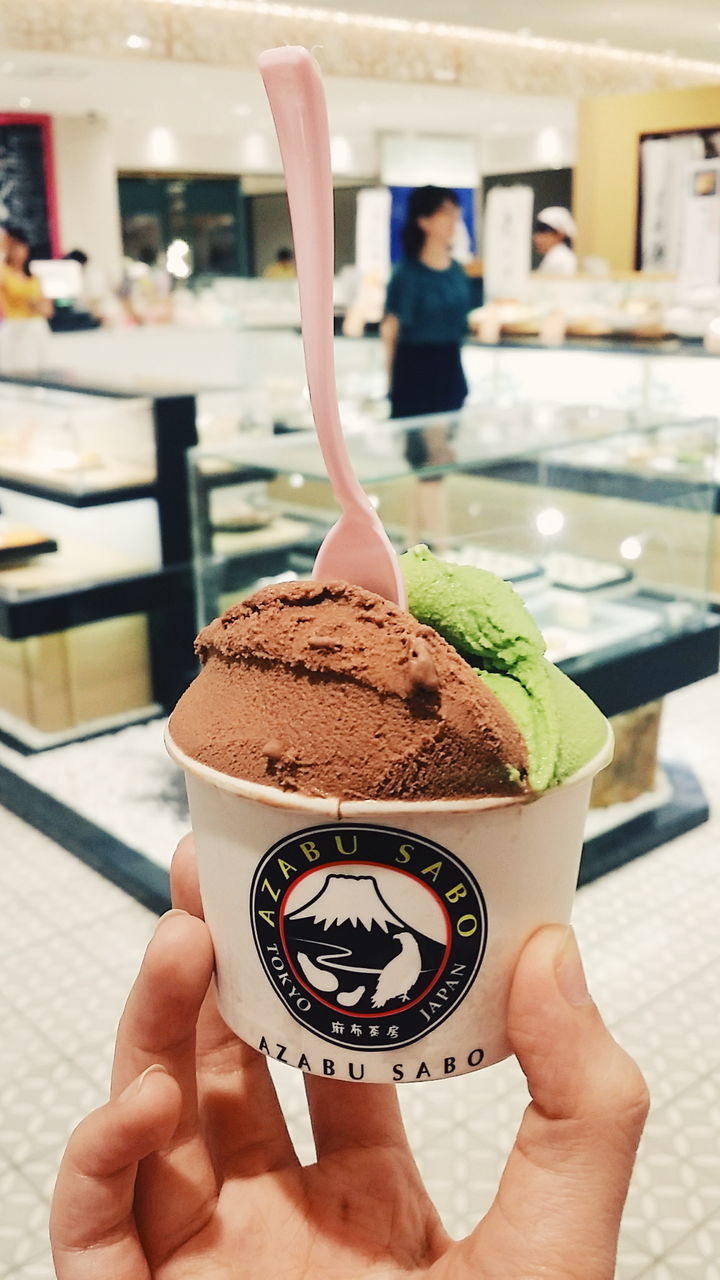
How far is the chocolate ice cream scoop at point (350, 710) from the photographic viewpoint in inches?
31.2

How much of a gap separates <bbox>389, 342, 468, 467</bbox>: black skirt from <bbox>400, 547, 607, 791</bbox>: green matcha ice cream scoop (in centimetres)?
379

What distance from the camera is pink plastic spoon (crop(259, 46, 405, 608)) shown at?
0.74 metres

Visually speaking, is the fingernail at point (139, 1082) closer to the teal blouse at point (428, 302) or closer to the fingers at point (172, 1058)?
the fingers at point (172, 1058)

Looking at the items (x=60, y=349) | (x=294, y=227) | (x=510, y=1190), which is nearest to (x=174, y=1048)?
(x=510, y=1190)

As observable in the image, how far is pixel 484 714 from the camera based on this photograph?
812mm

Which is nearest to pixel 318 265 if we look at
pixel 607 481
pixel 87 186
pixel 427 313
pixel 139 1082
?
pixel 139 1082

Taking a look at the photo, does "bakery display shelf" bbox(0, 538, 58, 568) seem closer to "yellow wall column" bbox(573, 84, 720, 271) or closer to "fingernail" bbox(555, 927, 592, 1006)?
"fingernail" bbox(555, 927, 592, 1006)

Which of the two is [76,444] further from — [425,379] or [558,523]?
[558,523]

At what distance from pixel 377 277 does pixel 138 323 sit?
2.06 meters

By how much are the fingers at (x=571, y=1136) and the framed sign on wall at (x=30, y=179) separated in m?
14.1

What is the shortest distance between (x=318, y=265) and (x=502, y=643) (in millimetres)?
330

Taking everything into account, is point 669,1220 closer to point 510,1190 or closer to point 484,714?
point 510,1190

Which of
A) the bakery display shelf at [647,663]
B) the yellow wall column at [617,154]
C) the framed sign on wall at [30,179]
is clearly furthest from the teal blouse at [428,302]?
the framed sign on wall at [30,179]

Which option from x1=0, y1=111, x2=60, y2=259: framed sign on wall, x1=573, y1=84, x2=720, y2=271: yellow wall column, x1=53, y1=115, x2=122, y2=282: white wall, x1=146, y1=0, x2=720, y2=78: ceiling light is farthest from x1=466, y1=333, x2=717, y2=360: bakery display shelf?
x1=0, y1=111, x2=60, y2=259: framed sign on wall
